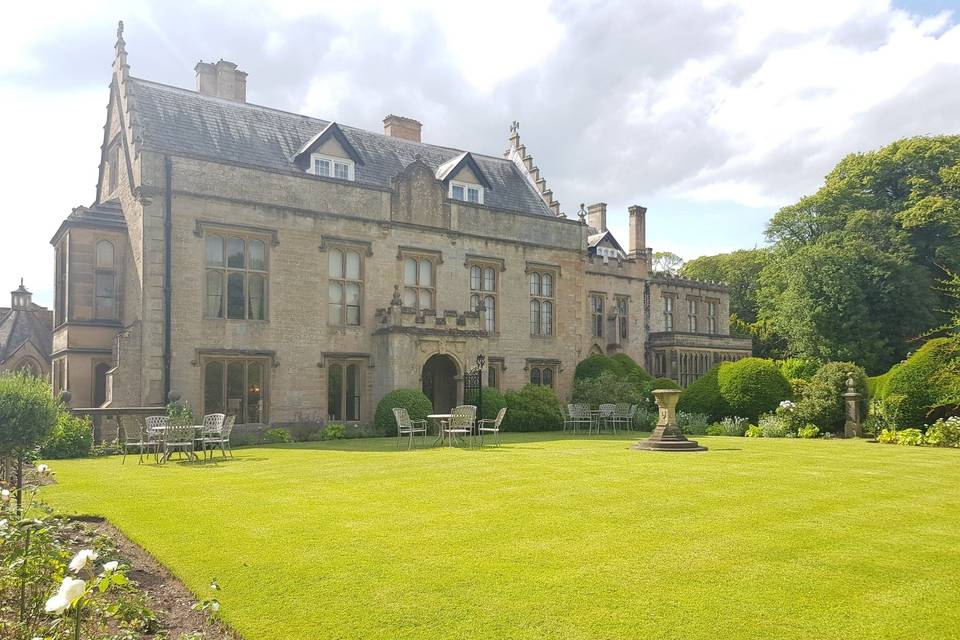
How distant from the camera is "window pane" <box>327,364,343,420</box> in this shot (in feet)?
80.9

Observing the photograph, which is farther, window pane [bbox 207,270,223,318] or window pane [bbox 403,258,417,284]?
window pane [bbox 403,258,417,284]

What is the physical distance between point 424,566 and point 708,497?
15.7 ft

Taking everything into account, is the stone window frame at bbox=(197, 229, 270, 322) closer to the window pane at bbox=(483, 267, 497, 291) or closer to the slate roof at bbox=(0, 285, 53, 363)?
the window pane at bbox=(483, 267, 497, 291)

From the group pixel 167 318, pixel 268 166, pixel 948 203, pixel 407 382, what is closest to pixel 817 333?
pixel 948 203

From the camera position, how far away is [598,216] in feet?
146

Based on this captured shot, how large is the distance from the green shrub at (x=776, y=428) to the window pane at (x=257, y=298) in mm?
16226

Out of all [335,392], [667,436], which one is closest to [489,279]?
[335,392]

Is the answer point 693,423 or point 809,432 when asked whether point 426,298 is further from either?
point 809,432

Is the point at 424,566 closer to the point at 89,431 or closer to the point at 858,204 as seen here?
the point at 89,431

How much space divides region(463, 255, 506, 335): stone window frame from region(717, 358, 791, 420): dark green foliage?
8.85m

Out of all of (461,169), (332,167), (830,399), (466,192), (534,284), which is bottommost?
(830,399)

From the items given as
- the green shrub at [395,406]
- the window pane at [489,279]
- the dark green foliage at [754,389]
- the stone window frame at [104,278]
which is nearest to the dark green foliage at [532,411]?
the green shrub at [395,406]

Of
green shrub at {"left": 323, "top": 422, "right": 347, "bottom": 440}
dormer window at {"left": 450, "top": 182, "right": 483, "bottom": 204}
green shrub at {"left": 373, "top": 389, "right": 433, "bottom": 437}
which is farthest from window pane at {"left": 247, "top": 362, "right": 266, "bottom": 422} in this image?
dormer window at {"left": 450, "top": 182, "right": 483, "bottom": 204}

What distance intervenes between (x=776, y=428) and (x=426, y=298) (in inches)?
497
